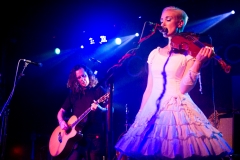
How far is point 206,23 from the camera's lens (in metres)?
7.14

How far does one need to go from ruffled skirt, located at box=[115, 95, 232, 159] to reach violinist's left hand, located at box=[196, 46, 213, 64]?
45 cm

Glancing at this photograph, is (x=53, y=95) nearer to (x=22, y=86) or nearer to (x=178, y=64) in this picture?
(x=22, y=86)

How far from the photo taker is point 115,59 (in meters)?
Answer: 9.11

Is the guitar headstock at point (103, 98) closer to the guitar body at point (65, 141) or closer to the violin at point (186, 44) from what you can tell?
the guitar body at point (65, 141)

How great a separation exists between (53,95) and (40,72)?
Answer: 0.96 metres

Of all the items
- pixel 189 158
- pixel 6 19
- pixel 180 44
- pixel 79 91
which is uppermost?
pixel 6 19

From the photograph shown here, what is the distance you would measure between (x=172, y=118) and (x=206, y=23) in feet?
17.6

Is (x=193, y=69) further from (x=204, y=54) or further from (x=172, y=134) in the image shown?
(x=172, y=134)

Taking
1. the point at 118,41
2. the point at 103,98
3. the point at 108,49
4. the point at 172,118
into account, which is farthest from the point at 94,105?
the point at 108,49

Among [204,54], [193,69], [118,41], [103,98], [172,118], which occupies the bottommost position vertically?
[172,118]

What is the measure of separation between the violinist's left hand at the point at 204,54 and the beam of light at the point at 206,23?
4932 mm

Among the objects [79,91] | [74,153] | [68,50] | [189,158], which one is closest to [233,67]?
[79,91]

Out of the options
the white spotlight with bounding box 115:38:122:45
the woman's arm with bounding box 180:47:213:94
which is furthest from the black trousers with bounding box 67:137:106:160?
the white spotlight with bounding box 115:38:122:45

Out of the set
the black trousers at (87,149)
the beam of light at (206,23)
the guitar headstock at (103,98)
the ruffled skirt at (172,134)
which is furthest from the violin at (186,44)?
the beam of light at (206,23)
